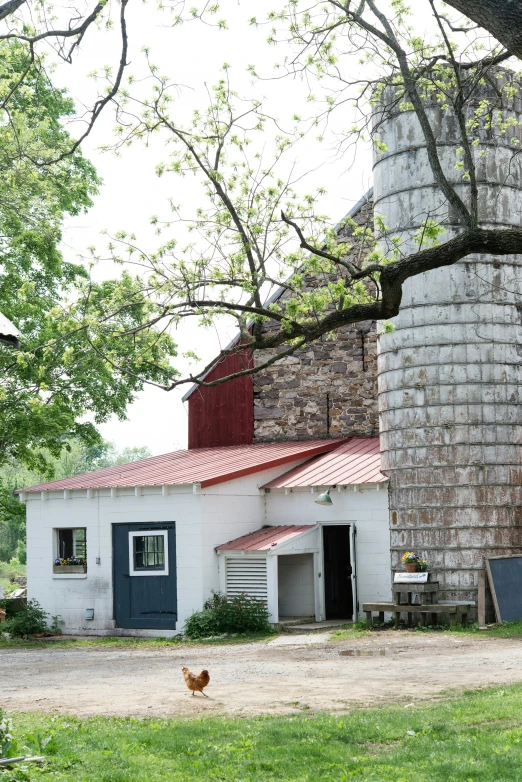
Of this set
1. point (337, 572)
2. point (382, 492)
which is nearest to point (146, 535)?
point (337, 572)

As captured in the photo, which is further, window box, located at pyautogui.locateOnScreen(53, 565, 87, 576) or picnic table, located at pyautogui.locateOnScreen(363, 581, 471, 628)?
window box, located at pyautogui.locateOnScreen(53, 565, 87, 576)

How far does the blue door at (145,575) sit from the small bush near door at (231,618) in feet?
2.65

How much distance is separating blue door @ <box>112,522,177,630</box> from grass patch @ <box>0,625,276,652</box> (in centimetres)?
53

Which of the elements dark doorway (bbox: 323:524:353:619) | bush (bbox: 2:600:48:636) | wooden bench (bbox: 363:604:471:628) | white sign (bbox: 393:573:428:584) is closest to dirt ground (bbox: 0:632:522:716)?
wooden bench (bbox: 363:604:471:628)

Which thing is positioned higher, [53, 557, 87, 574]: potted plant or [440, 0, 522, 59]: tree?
[440, 0, 522, 59]: tree

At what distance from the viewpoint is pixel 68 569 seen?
1988 centimetres

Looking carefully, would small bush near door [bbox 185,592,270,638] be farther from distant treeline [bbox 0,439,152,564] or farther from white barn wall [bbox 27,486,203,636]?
distant treeline [bbox 0,439,152,564]

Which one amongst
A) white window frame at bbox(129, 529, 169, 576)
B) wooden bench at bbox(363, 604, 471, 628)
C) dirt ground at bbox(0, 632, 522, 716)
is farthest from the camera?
white window frame at bbox(129, 529, 169, 576)

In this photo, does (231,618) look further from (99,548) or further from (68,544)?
(68,544)

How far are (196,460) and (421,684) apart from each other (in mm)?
11359

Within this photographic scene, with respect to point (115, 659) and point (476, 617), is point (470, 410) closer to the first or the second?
point (476, 617)

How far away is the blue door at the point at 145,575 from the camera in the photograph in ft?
60.5

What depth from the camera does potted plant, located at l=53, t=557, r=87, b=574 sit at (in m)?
19.7

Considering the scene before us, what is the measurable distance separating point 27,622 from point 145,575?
9.08 ft
